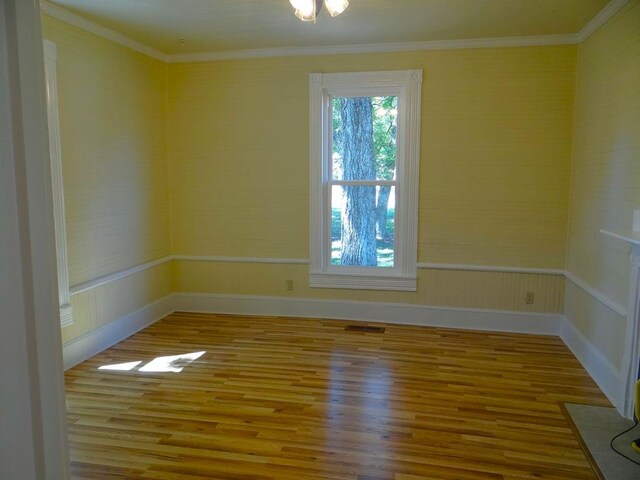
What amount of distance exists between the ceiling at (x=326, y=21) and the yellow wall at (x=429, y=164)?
291 mm

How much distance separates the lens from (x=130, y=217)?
4469mm

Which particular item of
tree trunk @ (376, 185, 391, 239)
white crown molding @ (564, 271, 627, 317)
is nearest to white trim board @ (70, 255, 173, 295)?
tree trunk @ (376, 185, 391, 239)

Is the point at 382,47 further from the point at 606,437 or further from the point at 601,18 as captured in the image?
the point at 606,437

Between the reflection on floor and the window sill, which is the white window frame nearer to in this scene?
the window sill

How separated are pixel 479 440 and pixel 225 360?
79.9 inches

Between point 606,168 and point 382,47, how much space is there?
221 cm

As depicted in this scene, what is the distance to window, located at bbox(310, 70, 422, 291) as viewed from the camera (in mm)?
4609

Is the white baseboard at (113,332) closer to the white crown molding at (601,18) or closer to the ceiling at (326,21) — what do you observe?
the ceiling at (326,21)

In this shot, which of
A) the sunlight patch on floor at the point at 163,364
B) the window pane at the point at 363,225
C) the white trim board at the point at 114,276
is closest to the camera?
the sunlight patch on floor at the point at 163,364

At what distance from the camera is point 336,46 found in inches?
180

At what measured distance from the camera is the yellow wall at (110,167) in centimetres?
369

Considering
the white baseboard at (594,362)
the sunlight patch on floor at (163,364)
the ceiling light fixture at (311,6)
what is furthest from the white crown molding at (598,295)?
the sunlight patch on floor at (163,364)

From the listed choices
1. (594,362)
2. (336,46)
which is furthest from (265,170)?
(594,362)

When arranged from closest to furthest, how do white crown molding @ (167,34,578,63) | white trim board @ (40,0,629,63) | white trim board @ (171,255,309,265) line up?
white trim board @ (40,0,629,63) → white crown molding @ (167,34,578,63) → white trim board @ (171,255,309,265)
